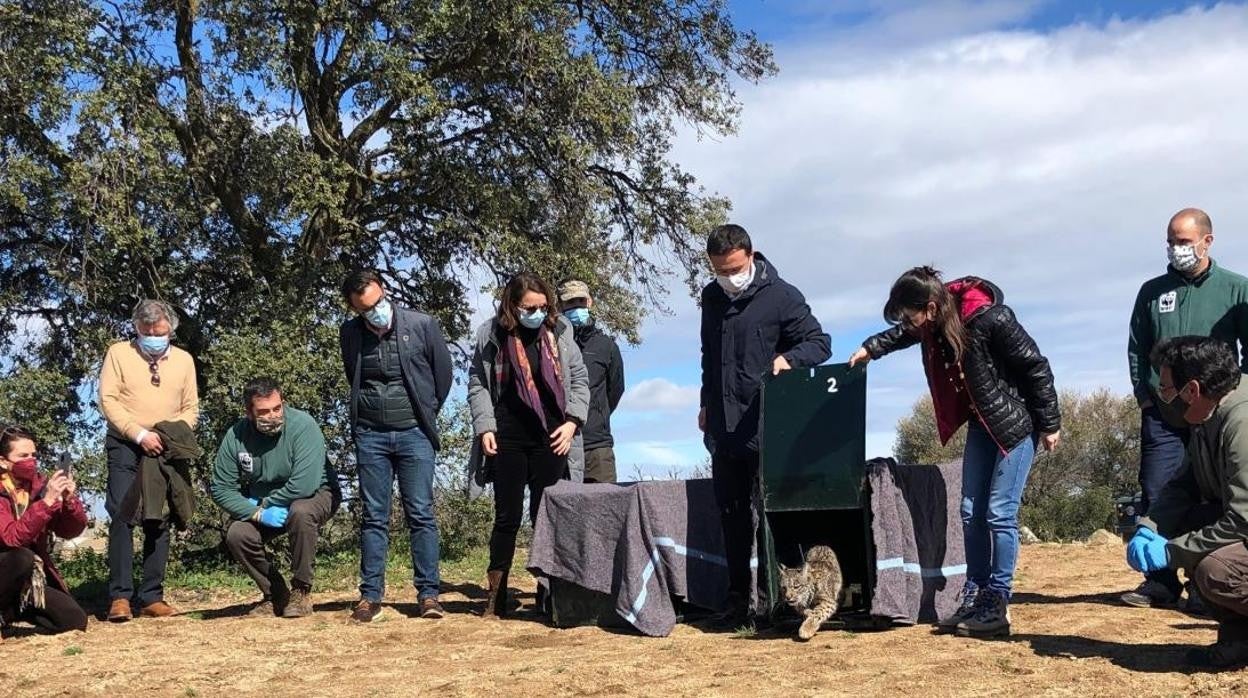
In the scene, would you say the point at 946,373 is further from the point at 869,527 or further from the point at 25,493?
the point at 25,493

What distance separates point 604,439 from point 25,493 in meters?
3.30

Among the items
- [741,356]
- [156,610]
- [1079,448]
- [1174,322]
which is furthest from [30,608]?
[1079,448]

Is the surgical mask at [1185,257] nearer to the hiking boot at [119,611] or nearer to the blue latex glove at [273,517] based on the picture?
the blue latex glove at [273,517]

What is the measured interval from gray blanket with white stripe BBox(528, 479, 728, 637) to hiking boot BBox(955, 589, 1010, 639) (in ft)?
4.43

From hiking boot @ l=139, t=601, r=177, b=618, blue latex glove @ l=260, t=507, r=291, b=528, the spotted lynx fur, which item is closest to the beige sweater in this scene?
blue latex glove @ l=260, t=507, r=291, b=528

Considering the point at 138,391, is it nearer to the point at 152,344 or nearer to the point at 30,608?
the point at 152,344

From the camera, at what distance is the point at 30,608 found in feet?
20.6

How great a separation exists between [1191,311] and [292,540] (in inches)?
193

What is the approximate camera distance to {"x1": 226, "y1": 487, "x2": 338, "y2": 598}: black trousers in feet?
21.8

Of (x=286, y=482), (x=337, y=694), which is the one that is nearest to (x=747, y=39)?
(x=286, y=482)

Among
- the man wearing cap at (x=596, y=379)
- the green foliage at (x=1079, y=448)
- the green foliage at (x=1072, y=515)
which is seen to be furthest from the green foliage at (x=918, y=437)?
the man wearing cap at (x=596, y=379)

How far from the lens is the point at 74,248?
10.6 m

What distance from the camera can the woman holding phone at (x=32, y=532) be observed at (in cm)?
607

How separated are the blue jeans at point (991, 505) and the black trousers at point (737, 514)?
39.5 inches
